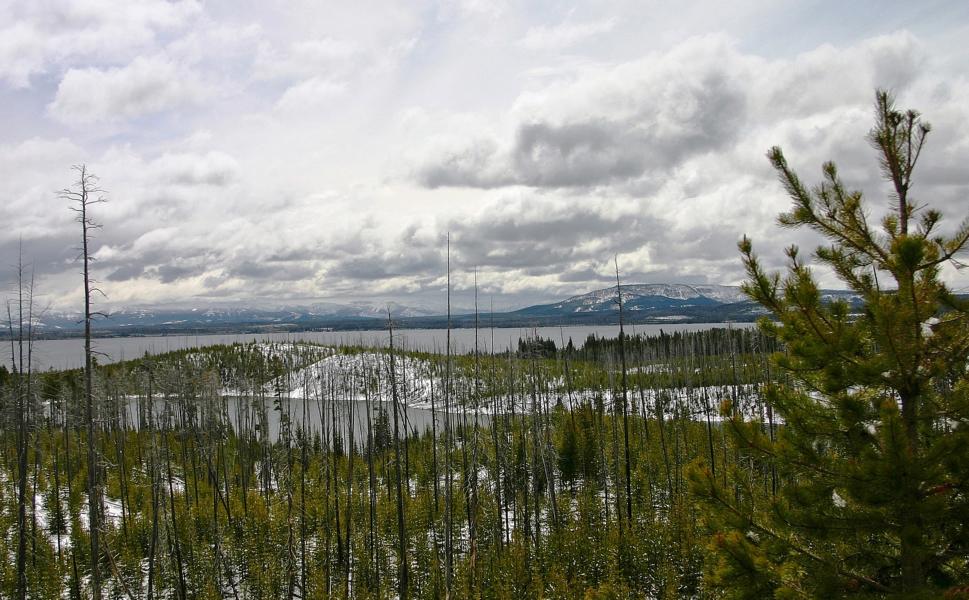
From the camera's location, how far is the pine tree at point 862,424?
159 inches

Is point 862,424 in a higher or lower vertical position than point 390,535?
higher

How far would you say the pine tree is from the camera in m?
4.03

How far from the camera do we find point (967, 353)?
4.23 metres

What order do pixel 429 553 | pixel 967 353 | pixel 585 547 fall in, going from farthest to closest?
pixel 429 553 → pixel 585 547 → pixel 967 353

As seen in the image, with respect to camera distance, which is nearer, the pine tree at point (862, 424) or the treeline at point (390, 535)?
the pine tree at point (862, 424)

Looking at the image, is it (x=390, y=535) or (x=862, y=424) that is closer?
(x=862, y=424)

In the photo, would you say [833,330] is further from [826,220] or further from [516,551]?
[516,551]

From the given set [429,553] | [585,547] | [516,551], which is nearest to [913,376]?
[516,551]

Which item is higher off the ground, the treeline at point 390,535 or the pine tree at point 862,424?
the pine tree at point 862,424

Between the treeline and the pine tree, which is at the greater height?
the pine tree

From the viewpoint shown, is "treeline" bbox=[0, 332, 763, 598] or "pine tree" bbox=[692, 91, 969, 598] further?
"treeline" bbox=[0, 332, 763, 598]

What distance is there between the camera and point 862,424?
14.9 ft

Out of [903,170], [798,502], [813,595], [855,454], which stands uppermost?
[903,170]

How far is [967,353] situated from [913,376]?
0.44m
